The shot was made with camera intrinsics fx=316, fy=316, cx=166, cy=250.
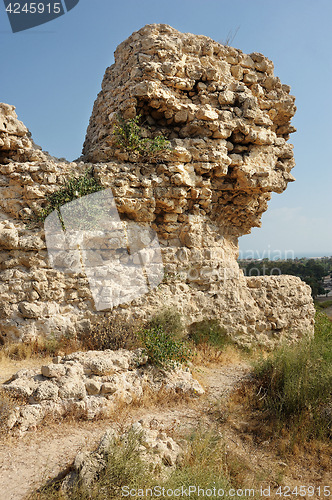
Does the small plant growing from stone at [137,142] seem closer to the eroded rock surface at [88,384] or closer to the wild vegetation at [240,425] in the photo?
the wild vegetation at [240,425]

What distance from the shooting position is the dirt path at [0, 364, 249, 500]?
2.98 meters

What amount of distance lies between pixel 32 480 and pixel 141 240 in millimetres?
4559

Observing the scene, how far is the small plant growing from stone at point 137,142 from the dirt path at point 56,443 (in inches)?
192

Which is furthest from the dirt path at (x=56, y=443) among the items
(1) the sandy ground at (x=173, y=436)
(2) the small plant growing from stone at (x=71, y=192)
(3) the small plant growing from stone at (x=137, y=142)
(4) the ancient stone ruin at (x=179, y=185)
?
(3) the small plant growing from stone at (x=137, y=142)

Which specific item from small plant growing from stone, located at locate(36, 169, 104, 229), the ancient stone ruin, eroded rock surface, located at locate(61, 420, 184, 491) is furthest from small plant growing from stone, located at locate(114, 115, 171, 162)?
eroded rock surface, located at locate(61, 420, 184, 491)

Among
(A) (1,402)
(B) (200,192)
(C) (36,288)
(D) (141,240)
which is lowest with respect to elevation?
Result: (A) (1,402)

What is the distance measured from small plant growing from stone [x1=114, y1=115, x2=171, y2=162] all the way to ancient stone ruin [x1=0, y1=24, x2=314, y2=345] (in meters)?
0.14

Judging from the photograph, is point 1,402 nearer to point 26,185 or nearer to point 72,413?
point 72,413

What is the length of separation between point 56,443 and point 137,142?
556cm

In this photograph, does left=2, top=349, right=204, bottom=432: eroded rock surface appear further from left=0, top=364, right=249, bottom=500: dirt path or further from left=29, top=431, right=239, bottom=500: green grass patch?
left=29, top=431, right=239, bottom=500: green grass patch

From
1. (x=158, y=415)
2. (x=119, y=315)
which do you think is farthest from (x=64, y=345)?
(x=158, y=415)

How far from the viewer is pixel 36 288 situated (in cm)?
587

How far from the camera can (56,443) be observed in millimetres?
3555

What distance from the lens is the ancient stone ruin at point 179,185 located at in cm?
602
